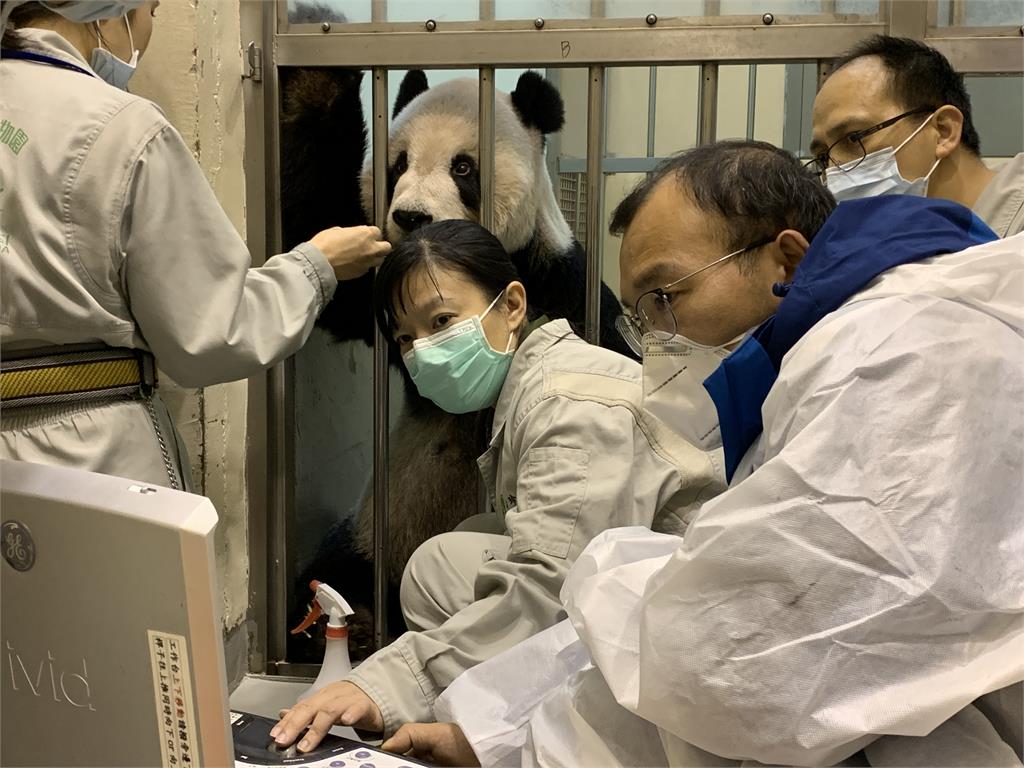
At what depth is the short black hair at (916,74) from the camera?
1563 mm

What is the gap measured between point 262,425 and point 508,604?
85 cm

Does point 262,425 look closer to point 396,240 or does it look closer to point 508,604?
point 396,240

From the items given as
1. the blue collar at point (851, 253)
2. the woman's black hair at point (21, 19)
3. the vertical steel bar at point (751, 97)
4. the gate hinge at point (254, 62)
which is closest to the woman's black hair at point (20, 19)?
the woman's black hair at point (21, 19)

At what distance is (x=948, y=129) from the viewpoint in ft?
5.18

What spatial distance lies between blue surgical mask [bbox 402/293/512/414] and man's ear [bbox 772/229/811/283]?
1.85 feet

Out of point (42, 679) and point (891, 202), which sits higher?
point (891, 202)

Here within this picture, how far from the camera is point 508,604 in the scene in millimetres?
1268

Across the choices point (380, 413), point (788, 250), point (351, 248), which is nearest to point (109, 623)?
point (788, 250)

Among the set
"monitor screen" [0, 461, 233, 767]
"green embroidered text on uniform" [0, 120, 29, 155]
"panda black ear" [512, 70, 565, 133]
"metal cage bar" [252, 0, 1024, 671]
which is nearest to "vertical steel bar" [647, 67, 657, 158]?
"metal cage bar" [252, 0, 1024, 671]

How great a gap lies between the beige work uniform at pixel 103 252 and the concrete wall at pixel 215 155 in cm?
46

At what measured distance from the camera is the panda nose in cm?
181

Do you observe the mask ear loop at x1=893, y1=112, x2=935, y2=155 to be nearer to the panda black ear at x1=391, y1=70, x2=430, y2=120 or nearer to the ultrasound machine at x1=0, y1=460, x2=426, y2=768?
the panda black ear at x1=391, y1=70, x2=430, y2=120

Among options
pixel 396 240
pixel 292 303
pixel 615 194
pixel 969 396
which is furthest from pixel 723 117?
pixel 969 396

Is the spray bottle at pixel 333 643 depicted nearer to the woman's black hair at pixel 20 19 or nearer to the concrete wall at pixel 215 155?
the concrete wall at pixel 215 155
